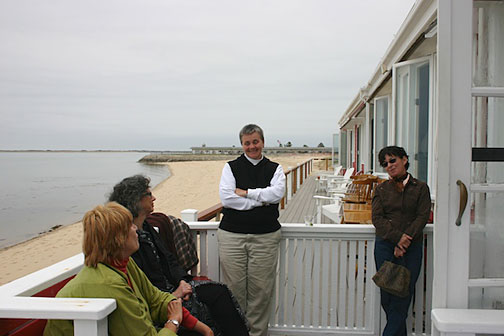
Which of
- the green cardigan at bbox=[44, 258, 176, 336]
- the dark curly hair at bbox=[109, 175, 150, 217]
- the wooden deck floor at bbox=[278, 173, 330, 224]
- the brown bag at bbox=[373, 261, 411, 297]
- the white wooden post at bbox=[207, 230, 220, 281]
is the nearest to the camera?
the green cardigan at bbox=[44, 258, 176, 336]

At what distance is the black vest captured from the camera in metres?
2.35

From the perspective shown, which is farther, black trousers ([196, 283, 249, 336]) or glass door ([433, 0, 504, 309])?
black trousers ([196, 283, 249, 336])

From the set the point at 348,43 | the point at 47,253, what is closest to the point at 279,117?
the point at 348,43

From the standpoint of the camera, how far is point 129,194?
199 cm

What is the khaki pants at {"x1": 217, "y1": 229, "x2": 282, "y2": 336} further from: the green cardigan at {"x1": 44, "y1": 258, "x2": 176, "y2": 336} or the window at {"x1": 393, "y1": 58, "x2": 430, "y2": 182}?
the window at {"x1": 393, "y1": 58, "x2": 430, "y2": 182}

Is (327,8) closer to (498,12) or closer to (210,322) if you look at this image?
(498,12)

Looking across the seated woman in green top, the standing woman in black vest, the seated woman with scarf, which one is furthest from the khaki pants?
the seated woman in green top

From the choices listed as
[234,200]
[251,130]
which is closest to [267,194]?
[234,200]

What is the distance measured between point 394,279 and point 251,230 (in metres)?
0.88

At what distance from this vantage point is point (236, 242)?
2355 millimetres

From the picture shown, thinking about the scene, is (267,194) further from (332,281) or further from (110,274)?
(110,274)

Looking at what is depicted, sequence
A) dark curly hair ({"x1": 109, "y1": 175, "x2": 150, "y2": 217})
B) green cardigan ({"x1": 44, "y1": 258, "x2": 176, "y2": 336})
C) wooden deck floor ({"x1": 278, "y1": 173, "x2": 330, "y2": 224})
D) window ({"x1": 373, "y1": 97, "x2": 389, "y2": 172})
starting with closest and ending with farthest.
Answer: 1. green cardigan ({"x1": 44, "y1": 258, "x2": 176, "y2": 336})
2. dark curly hair ({"x1": 109, "y1": 175, "x2": 150, "y2": 217})
3. window ({"x1": 373, "y1": 97, "x2": 389, "y2": 172})
4. wooden deck floor ({"x1": 278, "y1": 173, "x2": 330, "y2": 224})

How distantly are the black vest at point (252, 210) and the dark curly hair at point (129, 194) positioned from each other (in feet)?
2.03

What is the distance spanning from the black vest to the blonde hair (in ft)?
3.31
